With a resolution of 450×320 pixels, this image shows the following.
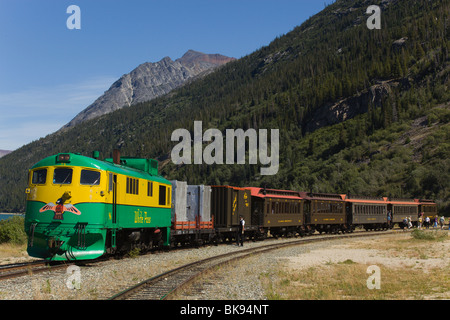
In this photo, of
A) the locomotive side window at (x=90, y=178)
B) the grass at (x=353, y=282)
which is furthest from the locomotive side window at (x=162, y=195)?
the locomotive side window at (x=90, y=178)

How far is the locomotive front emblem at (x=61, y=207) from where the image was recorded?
18359 millimetres

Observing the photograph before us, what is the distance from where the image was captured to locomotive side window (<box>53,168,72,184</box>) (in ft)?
61.6

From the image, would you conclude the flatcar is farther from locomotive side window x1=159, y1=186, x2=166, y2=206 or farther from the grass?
the grass

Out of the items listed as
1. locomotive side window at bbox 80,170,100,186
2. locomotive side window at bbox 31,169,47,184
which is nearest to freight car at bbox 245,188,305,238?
locomotive side window at bbox 80,170,100,186

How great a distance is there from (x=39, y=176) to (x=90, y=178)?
6.49 ft

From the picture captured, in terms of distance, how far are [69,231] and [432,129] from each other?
129m

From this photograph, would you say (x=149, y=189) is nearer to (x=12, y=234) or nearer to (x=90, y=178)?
(x=90, y=178)

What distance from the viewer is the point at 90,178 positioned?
19000 mm

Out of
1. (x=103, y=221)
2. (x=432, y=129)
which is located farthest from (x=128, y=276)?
Answer: (x=432, y=129)

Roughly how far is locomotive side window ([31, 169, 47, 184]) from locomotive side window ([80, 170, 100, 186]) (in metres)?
1.42

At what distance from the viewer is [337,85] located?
612 feet

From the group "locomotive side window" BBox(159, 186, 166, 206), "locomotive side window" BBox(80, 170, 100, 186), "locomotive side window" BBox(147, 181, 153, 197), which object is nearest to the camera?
"locomotive side window" BBox(80, 170, 100, 186)

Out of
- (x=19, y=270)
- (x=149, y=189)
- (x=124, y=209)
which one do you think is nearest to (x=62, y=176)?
(x=124, y=209)

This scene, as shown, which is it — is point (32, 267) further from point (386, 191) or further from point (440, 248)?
point (386, 191)
